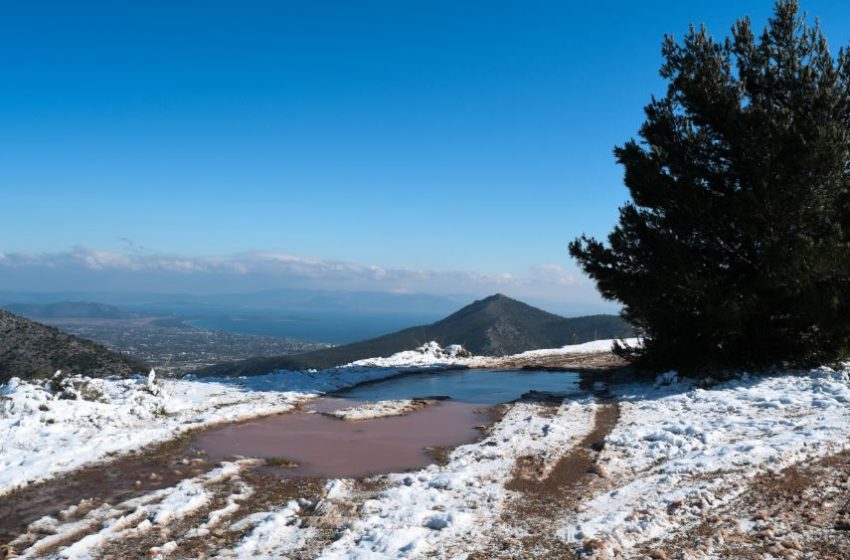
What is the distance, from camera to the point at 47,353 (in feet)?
97.2

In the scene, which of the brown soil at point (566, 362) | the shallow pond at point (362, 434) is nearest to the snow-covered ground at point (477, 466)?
the shallow pond at point (362, 434)

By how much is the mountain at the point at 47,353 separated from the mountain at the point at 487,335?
2065cm

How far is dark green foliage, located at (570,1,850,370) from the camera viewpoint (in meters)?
14.6

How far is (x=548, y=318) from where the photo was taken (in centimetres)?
7231

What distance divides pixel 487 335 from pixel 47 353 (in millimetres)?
37434

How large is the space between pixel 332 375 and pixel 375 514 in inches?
505

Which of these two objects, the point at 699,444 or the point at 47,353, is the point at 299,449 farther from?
the point at 47,353

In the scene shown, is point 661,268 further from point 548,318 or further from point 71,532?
point 548,318

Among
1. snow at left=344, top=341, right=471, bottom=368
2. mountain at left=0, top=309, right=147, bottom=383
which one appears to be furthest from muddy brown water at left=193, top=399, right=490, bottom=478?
mountain at left=0, top=309, right=147, bottom=383

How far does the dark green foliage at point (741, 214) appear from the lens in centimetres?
1463

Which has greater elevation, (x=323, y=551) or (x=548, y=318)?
(x=548, y=318)

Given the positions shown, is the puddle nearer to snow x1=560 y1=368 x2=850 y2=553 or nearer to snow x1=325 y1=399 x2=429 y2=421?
snow x1=325 y1=399 x2=429 y2=421

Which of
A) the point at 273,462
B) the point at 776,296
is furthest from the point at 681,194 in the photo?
the point at 273,462

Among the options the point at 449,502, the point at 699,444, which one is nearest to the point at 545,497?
the point at 449,502
